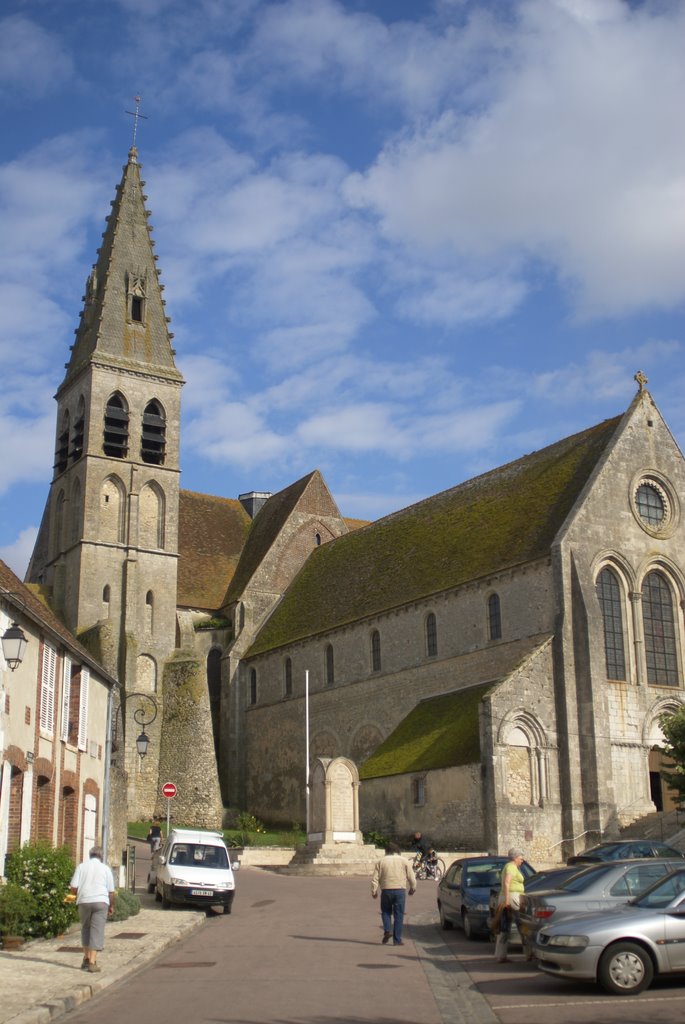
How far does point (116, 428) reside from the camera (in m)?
52.0

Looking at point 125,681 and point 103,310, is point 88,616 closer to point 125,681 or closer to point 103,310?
point 125,681

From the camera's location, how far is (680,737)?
33.6 metres

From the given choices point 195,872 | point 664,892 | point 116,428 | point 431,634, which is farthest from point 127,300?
point 664,892

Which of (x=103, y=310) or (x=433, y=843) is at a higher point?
(x=103, y=310)

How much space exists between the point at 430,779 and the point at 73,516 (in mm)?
22043

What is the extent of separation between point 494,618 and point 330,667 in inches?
367

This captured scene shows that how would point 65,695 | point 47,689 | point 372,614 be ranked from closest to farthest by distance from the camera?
1. point 47,689
2. point 65,695
3. point 372,614

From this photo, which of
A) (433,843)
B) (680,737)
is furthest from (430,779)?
(680,737)

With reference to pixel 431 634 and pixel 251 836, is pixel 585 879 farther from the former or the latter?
pixel 251 836

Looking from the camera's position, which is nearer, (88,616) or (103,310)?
(88,616)

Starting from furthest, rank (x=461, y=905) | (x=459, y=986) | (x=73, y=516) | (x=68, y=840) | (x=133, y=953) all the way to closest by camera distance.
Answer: (x=73, y=516)
(x=68, y=840)
(x=461, y=905)
(x=133, y=953)
(x=459, y=986)

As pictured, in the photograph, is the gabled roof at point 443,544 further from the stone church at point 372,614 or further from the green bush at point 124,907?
the green bush at point 124,907

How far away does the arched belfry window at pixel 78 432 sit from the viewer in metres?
52.0

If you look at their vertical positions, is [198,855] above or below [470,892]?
above
